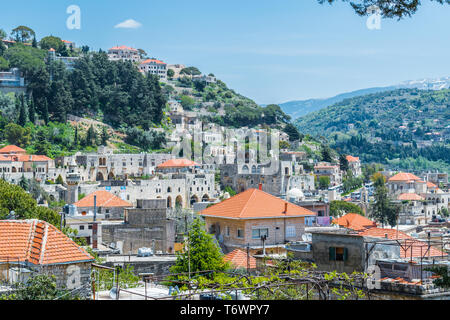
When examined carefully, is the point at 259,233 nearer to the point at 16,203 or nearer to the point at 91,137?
the point at 16,203

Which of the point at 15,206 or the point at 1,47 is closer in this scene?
the point at 15,206

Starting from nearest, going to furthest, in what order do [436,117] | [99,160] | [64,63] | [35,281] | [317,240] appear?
[35,281]
[317,240]
[99,160]
[64,63]
[436,117]

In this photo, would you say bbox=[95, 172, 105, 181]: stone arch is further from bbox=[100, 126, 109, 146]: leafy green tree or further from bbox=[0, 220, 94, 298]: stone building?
bbox=[0, 220, 94, 298]: stone building

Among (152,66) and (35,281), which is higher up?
(152,66)

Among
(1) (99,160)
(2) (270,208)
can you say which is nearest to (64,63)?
(1) (99,160)

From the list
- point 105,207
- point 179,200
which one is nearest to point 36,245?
point 105,207
